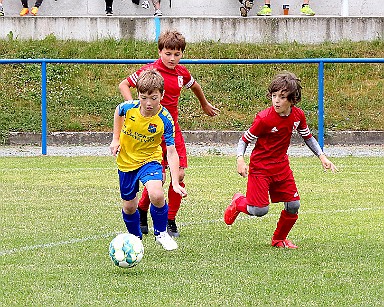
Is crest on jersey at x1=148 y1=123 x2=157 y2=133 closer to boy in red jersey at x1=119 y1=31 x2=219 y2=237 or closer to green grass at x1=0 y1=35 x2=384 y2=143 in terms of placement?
boy in red jersey at x1=119 y1=31 x2=219 y2=237

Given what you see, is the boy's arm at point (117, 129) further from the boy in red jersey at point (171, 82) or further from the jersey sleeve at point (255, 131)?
the jersey sleeve at point (255, 131)

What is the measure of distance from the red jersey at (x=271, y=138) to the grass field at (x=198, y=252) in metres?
0.63

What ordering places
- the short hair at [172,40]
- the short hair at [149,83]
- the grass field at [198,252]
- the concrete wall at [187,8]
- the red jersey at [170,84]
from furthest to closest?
the concrete wall at [187,8] → the red jersey at [170,84] → the short hair at [172,40] → the short hair at [149,83] → the grass field at [198,252]

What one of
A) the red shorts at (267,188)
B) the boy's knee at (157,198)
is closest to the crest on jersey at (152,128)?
the boy's knee at (157,198)

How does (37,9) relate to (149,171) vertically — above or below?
above

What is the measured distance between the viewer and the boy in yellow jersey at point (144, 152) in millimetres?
7387

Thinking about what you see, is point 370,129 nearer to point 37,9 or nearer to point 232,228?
point 37,9

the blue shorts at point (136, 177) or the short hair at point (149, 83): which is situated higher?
the short hair at point (149, 83)

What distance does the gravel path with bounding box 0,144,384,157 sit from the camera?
51.8ft

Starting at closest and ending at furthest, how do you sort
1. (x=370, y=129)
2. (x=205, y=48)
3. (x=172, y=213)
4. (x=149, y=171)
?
(x=149, y=171), (x=172, y=213), (x=370, y=129), (x=205, y=48)

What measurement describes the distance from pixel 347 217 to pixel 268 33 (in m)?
12.3

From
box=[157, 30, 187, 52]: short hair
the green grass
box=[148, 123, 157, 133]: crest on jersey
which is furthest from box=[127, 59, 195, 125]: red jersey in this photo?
the green grass

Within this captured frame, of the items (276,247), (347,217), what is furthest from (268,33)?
(276,247)

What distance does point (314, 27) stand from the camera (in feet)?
69.2
